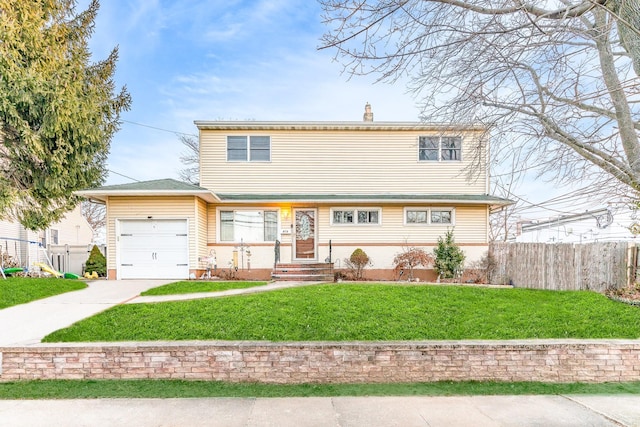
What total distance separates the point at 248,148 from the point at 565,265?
431 inches

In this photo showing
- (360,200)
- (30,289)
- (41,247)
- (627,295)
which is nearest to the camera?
(627,295)

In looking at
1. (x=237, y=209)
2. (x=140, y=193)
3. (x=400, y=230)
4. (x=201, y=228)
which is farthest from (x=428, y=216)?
(x=140, y=193)

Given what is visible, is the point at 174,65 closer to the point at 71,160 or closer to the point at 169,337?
the point at 71,160

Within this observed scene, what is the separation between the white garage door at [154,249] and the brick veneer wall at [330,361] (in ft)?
20.6

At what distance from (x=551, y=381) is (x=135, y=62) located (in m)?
18.5

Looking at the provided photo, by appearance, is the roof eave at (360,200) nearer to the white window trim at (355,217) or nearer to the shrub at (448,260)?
the white window trim at (355,217)

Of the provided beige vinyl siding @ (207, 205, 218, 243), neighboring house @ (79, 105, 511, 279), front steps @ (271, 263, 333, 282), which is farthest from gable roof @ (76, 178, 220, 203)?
front steps @ (271, 263, 333, 282)

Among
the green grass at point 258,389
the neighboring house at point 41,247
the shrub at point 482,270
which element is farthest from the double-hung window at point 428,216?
the neighboring house at point 41,247

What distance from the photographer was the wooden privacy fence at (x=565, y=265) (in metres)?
8.23

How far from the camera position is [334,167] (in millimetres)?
12664

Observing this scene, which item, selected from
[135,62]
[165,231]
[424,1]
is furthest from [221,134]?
[424,1]

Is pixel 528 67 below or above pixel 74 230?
above

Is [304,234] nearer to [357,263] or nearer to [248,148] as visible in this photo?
[357,263]

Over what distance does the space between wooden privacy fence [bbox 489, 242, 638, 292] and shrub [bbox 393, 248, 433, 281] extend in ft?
8.31
